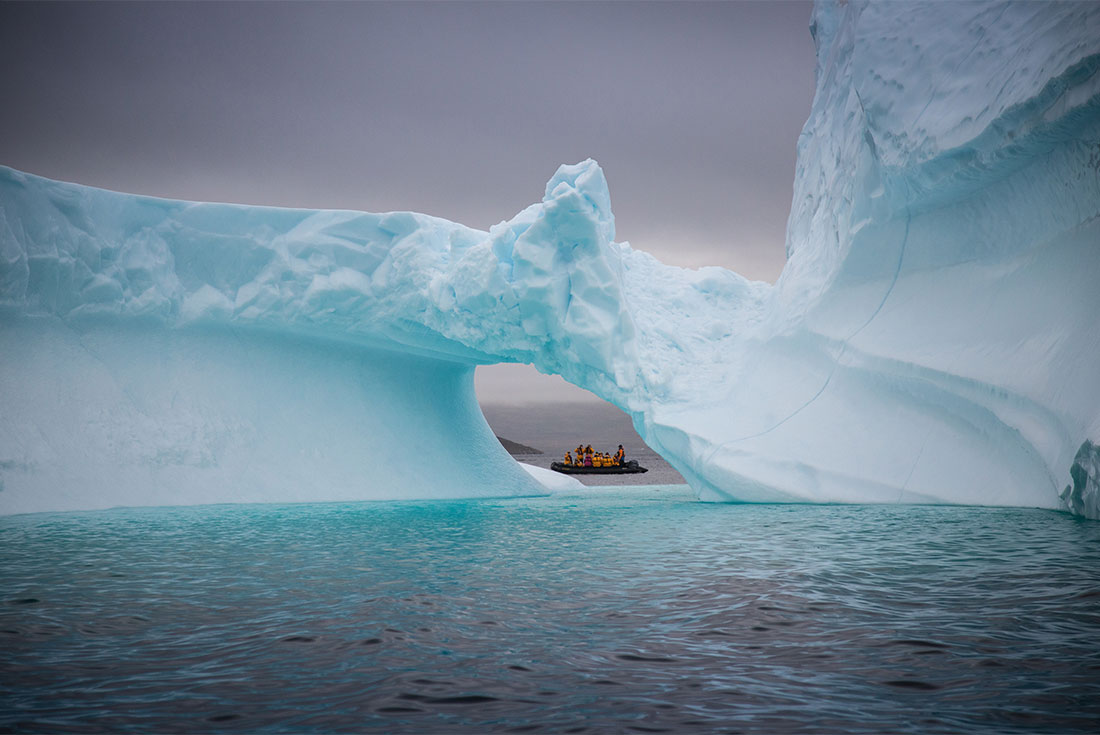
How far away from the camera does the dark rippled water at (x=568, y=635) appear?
8.90ft

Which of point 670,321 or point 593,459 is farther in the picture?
point 593,459

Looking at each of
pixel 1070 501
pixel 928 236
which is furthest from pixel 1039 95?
pixel 1070 501

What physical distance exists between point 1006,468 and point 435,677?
8.21 meters

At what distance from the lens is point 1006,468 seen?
9195 mm

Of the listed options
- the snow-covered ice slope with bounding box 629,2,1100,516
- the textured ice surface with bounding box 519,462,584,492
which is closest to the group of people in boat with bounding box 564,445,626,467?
the textured ice surface with bounding box 519,462,584,492

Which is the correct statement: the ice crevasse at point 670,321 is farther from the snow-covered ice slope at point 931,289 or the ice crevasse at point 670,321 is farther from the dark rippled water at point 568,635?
the dark rippled water at point 568,635

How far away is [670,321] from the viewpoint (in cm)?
1428

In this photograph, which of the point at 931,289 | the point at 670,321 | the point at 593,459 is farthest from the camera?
the point at 593,459

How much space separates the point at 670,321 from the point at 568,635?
35.8 ft

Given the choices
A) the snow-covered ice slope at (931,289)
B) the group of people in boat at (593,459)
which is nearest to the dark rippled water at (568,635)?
the snow-covered ice slope at (931,289)

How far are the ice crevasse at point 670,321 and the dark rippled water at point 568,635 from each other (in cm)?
296

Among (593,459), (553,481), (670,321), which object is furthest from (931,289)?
(593,459)

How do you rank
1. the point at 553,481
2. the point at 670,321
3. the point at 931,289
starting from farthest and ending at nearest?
1. the point at 553,481
2. the point at 670,321
3. the point at 931,289

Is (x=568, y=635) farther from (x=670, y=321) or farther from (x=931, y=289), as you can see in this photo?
(x=670, y=321)
